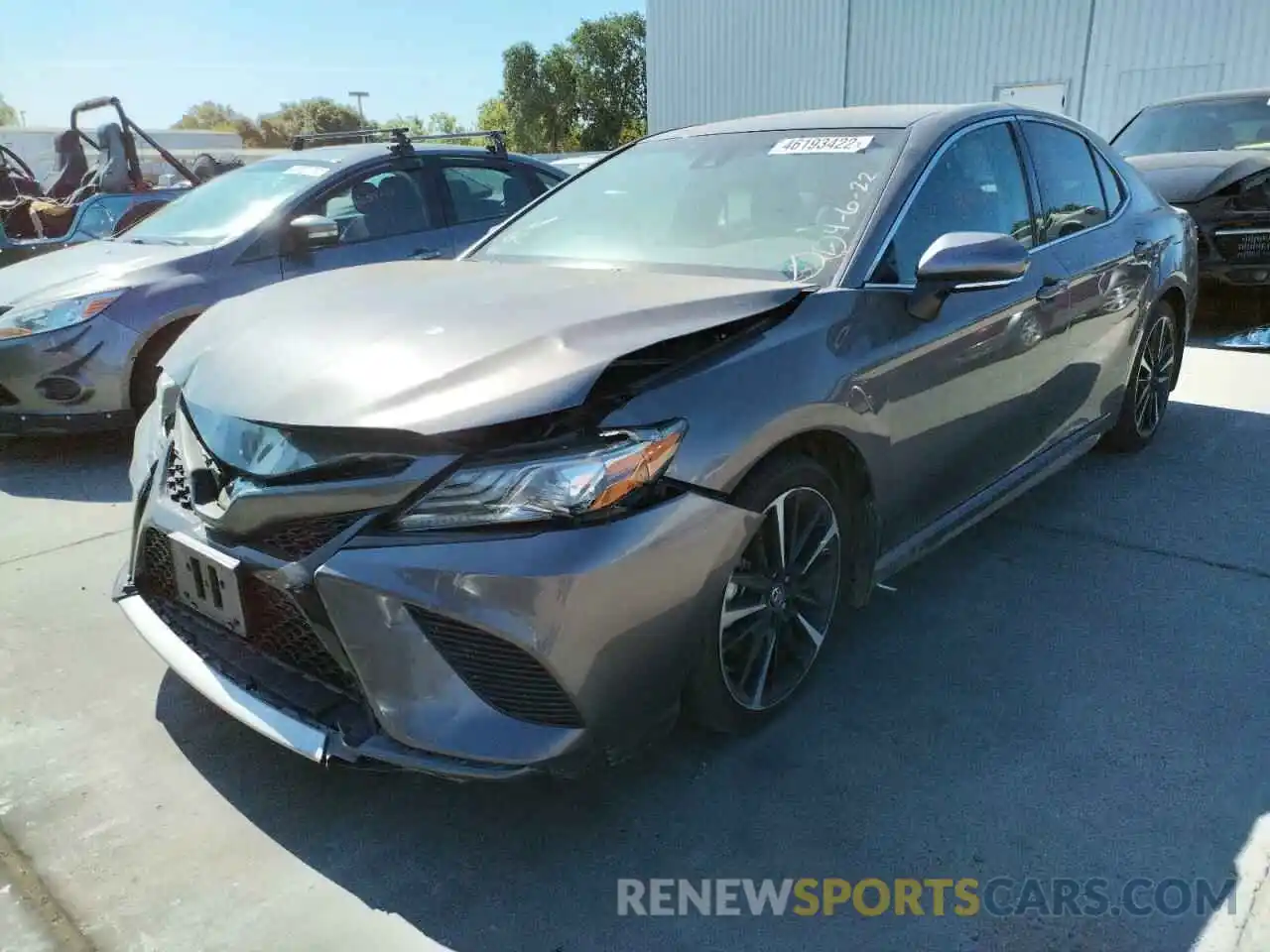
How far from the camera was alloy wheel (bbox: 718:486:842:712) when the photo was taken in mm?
2297

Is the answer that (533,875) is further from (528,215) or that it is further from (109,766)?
(528,215)

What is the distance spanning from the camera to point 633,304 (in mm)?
2318

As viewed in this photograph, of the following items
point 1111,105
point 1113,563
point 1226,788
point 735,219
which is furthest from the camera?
point 1111,105

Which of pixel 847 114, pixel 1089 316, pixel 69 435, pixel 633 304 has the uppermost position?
→ pixel 847 114

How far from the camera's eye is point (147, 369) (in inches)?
191

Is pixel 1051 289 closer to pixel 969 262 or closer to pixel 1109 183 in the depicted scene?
pixel 969 262

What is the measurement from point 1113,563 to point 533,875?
254cm

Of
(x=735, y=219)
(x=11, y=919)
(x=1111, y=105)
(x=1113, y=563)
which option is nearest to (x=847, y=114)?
(x=735, y=219)

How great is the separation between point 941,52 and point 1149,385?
798 inches

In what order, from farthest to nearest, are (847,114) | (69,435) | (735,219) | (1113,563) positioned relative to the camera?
(69,435) < (1113,563) < (847,114) < (735,219)

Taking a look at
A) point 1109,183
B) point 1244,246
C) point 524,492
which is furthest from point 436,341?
point 1244,246

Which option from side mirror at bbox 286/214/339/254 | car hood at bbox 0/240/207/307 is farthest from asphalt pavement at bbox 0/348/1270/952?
side mirror at bbox 286/214/339/254

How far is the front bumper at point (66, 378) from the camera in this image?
464cm

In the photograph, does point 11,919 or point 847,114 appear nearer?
point 11,919
